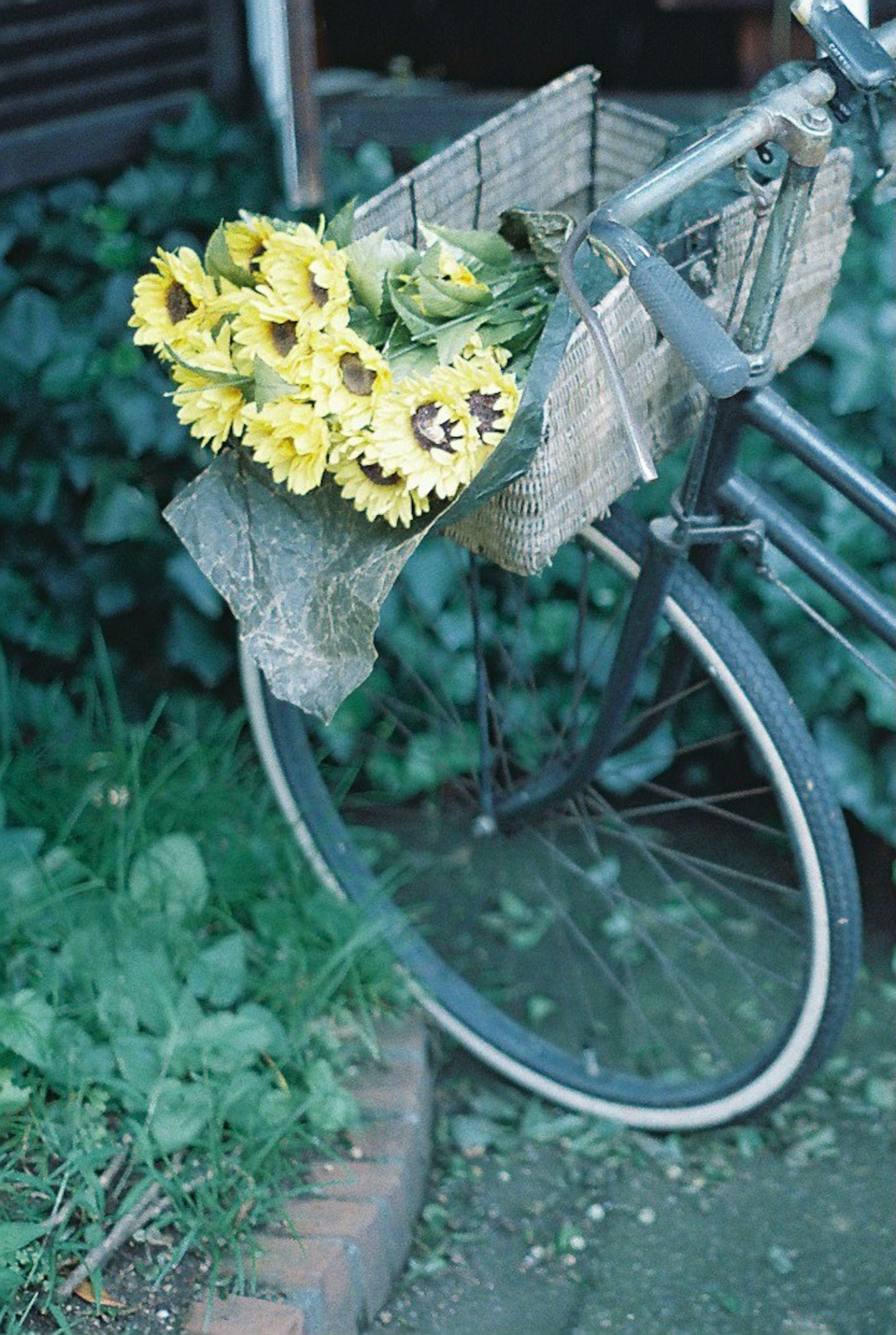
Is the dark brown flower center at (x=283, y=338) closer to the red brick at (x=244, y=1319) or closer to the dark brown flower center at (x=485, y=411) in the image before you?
the dark brown flower center at (x=485, y=411)

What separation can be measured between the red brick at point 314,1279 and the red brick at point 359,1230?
0.02 metres

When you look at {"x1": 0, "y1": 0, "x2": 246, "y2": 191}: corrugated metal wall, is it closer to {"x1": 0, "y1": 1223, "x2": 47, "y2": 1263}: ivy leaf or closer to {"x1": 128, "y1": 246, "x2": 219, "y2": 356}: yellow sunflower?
{"x1": 128, "y1": 246, "x2": 219, "y2": 356}: yellow sunflower

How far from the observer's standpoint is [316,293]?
1.64 metres

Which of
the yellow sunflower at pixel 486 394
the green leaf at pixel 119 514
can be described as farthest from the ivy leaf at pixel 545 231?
the green leaf at pixel 119 514

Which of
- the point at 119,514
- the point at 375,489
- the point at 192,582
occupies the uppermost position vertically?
the point at 375,489

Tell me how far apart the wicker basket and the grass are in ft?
2.99

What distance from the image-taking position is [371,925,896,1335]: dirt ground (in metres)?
2.20

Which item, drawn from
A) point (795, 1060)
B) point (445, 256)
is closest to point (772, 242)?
point (445, 256)

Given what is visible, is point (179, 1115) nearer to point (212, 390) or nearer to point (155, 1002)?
point (155, 1002)

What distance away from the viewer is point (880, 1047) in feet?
8.70

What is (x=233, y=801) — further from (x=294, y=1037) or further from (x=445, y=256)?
(x=445, y=256)

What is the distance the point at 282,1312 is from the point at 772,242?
4.81ft

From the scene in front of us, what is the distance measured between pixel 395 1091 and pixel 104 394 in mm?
1401

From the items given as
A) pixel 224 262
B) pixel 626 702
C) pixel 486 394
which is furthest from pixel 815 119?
pixel 626 702
